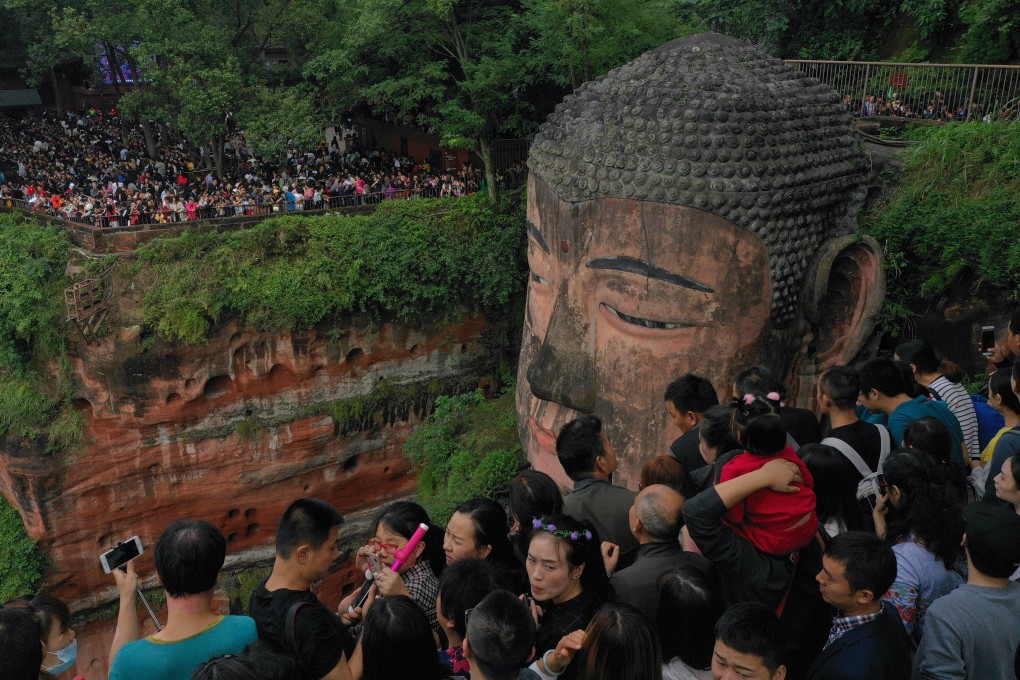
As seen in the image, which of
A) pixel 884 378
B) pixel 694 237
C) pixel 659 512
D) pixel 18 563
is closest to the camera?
pixel 659 512

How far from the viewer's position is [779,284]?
24.1ft

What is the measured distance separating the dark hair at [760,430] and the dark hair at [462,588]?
132cm

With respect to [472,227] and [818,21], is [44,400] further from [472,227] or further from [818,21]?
[818,21]

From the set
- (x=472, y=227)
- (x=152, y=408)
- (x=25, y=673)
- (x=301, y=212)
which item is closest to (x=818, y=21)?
(x=472, y=227)

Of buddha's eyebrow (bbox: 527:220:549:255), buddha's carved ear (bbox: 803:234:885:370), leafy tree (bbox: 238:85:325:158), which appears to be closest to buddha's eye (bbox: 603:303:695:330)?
buddha's eyebrow (bbox: 527:220:549:255)

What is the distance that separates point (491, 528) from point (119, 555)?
1771mm

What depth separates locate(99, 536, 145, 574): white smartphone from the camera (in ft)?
14.0

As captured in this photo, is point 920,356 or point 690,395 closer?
point 690,395

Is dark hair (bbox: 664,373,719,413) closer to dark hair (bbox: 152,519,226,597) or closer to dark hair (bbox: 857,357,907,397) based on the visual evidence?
dark hair (bbox: 857,357,907,397)

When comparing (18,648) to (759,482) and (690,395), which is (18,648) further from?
(690,395)

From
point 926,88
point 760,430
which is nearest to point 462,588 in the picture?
point 760,430

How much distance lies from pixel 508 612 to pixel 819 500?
203 centimetres

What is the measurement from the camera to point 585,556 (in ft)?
13.7

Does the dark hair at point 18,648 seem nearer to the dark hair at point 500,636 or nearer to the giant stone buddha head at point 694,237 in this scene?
the dark hair at point 500,636
